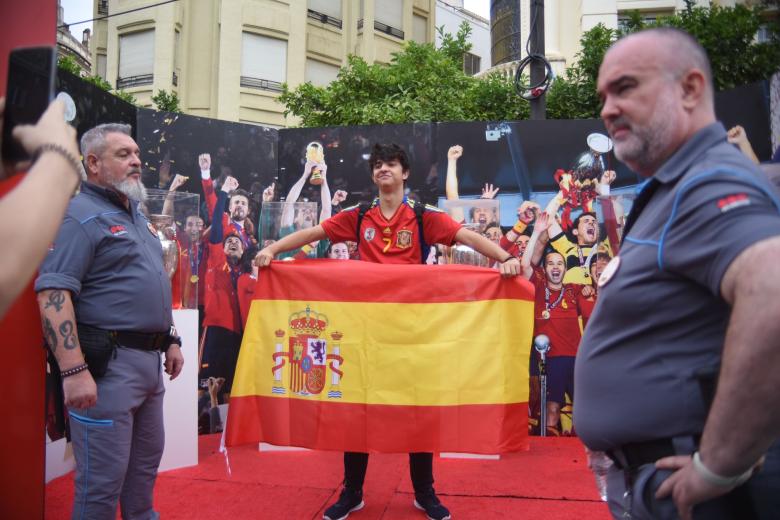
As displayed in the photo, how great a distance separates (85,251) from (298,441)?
170 cm

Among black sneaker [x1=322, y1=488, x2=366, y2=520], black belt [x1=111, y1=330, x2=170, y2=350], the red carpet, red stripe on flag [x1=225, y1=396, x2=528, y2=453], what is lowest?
the red carpet

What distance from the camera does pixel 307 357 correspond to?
3.84 metres

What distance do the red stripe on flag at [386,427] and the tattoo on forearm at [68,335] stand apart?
4.37 feet

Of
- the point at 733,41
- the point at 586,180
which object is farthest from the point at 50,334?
the point at 733,41

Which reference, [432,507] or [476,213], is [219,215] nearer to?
[476,213]

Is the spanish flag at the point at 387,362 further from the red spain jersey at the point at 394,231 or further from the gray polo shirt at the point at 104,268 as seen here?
the gray polo shirt at the point at 104,268

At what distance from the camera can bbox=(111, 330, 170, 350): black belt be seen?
2.80m

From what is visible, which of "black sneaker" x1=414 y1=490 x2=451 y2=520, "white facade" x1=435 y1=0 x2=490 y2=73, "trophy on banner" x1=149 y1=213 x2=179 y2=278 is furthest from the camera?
"white facade" x1=435 y1=0 x2=490 y2=73

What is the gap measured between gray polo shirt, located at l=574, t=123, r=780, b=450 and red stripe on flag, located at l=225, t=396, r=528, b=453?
213 centimetres

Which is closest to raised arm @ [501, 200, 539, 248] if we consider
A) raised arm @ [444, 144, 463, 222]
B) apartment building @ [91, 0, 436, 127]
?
raised arm @ [444, 144, 463, 222]

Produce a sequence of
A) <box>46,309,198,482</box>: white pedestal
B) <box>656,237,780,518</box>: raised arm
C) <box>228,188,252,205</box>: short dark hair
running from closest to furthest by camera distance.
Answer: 1. <box>656,237,780,518</box>: raised arm
2. <box>46,309,198,482</box>: white pedestal
3. <box>228,188,252,205</box>: short dark hair

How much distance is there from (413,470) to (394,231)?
4.76ft

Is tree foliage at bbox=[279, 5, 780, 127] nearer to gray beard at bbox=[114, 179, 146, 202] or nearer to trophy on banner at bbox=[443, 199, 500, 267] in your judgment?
trophy on banner at bbox=[443, 199, 500, 267]

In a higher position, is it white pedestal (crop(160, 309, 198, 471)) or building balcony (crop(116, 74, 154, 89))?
building balcony (crop(116, 74, 154, 89))
